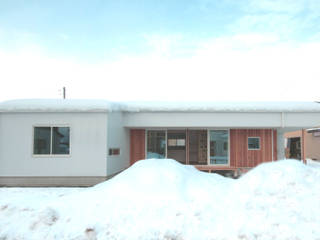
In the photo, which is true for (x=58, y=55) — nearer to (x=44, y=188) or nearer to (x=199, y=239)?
(x=44, y=188)

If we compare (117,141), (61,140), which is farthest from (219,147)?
(61,140)

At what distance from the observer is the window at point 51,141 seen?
944 cm

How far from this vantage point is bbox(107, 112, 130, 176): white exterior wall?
31.4 feet

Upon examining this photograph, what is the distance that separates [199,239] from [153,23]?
10.3 meters

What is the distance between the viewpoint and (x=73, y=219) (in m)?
5.02

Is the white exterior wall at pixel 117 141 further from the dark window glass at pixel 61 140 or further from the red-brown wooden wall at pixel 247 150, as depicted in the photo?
the dark window glass at pixel 61 140

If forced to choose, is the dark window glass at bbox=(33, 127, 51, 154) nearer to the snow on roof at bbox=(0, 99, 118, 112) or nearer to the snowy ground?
the snow on roof at bbox=(0, 99, 118, 112)

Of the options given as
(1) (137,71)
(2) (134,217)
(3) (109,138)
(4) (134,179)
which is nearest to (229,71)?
(1) (137,71)

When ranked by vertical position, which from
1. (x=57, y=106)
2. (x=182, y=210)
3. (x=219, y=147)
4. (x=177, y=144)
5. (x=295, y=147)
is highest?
(x=57, y=106)

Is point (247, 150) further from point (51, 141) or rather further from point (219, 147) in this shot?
point (51, 141)

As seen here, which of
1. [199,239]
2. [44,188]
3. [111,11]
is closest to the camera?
[199,239]

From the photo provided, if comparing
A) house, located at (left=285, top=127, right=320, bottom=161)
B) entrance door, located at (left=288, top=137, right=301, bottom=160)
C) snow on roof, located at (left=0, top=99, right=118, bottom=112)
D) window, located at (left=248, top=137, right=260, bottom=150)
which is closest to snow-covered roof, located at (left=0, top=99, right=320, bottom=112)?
snow on roof, located at (left=0, top=99, right=118, bottom=112)

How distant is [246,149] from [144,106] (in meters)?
4.91

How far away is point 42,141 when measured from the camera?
9.51 meters
